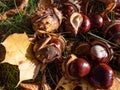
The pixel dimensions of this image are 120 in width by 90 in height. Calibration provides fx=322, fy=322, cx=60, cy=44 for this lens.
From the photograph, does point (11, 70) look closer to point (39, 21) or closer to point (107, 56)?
point (39, 21)

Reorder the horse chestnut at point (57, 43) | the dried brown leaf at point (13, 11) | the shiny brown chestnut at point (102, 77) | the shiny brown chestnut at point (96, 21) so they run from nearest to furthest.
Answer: the shiny brown chestnut at point (102, 77) < the horse chestnut at point (57, 43) < the shiny brown chestnut at point (96, 21) < the dried brown leaf at point (13, 11)

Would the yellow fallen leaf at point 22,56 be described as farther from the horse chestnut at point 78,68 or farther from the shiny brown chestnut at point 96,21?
the shiny brown chestnut at point 96,21

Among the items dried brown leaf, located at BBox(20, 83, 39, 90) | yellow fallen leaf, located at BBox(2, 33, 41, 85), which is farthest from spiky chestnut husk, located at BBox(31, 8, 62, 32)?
dried brown leaf, located at BBox(20, 83, 39, 90)

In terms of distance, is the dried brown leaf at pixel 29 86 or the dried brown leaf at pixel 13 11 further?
the dried brown leaf at pixel 13 11

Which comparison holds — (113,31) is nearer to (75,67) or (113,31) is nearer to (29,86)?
(75,67)

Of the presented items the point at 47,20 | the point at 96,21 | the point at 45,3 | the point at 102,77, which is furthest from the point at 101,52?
the point at 45,3

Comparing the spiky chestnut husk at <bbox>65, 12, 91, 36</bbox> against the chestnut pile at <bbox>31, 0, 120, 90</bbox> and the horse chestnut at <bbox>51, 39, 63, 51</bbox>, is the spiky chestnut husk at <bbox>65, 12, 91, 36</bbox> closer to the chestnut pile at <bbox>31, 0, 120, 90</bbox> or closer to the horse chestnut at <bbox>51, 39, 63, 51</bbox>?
the chestnut pile at <bbox>31, 0, 120, 90</bbox>

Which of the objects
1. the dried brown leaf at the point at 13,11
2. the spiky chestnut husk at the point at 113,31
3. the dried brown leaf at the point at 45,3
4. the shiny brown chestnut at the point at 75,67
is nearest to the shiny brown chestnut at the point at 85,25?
the spiky chestnut husk at the point at 113,31
